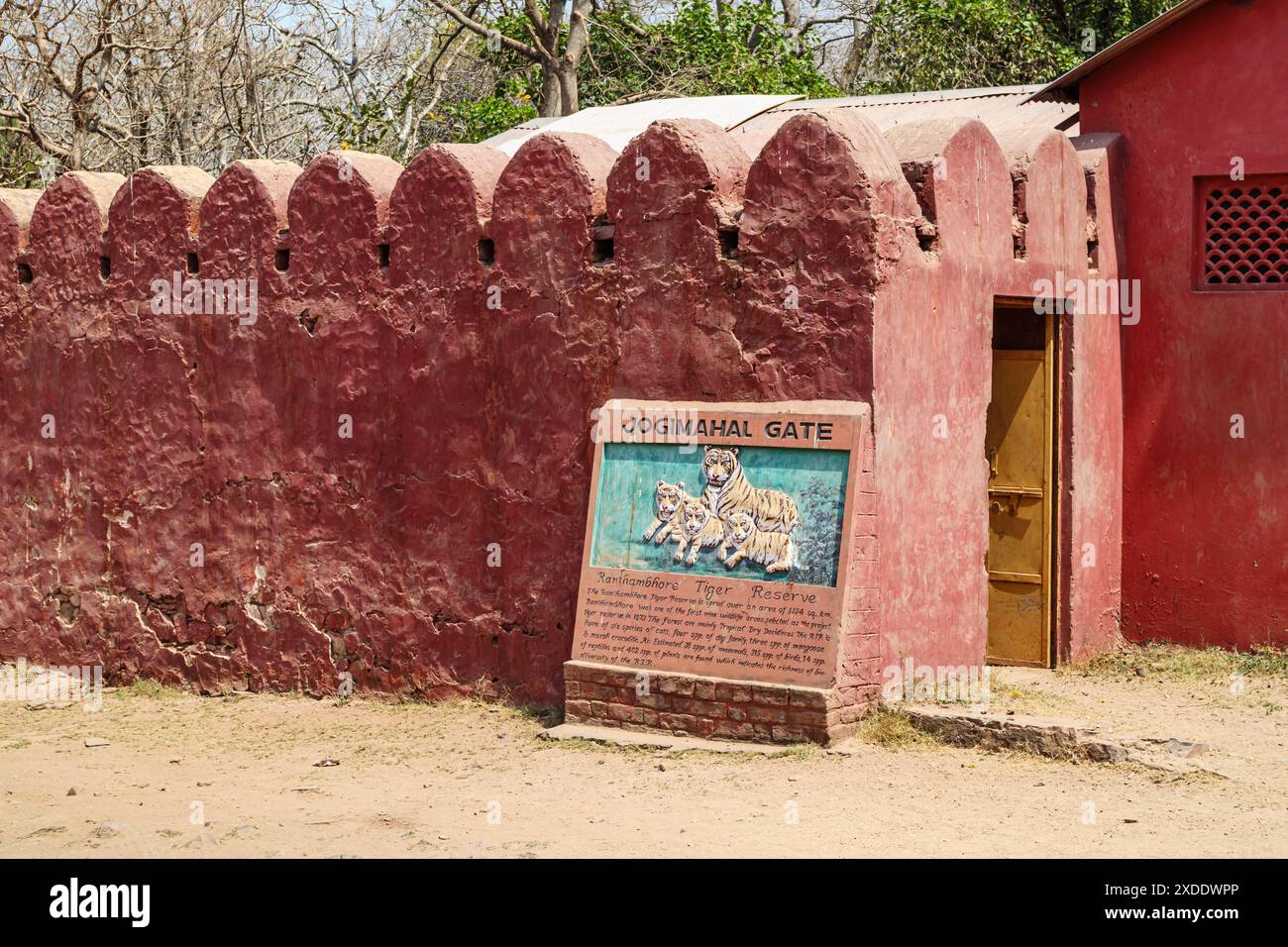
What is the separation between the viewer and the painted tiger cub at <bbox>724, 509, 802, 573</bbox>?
6.91 m

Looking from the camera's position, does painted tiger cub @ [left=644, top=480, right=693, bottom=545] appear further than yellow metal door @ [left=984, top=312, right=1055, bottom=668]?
No

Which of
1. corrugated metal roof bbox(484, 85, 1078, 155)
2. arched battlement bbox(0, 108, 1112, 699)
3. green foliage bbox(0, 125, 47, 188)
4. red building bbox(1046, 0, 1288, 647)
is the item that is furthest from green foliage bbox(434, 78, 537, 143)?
red building bbox(1046, 0, 1288, 647)

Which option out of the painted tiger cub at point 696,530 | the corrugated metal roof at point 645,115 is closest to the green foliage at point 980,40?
the corrugated metal roof at point 645,115

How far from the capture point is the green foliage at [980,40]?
16.5 m

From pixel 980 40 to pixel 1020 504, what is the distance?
30.9ft

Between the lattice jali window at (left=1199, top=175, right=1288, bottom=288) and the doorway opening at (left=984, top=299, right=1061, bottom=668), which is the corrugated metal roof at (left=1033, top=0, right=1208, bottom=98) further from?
the doorway opening at (left=984, top=299, right=1061, bottom=668)

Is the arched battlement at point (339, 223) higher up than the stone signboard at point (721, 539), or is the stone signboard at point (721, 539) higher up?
the arched battlement at point (339, 223)

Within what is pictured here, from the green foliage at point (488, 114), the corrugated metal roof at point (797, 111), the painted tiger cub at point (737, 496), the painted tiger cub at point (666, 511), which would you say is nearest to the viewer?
the painted tiger cub at point (737, 496)

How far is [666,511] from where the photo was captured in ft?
24.1

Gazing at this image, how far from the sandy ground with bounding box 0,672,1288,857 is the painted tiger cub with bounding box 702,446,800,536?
1039mm

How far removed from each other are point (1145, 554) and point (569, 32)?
11.0m

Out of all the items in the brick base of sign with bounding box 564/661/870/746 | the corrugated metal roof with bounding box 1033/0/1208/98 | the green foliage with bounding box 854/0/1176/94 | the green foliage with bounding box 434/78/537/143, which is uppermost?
the green foliage with bounding box 854/0/1176/94

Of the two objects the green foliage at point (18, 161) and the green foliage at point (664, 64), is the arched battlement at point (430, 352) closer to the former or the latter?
the green foliage at point (18, 161)

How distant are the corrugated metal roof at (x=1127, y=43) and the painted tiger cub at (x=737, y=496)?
340cm
